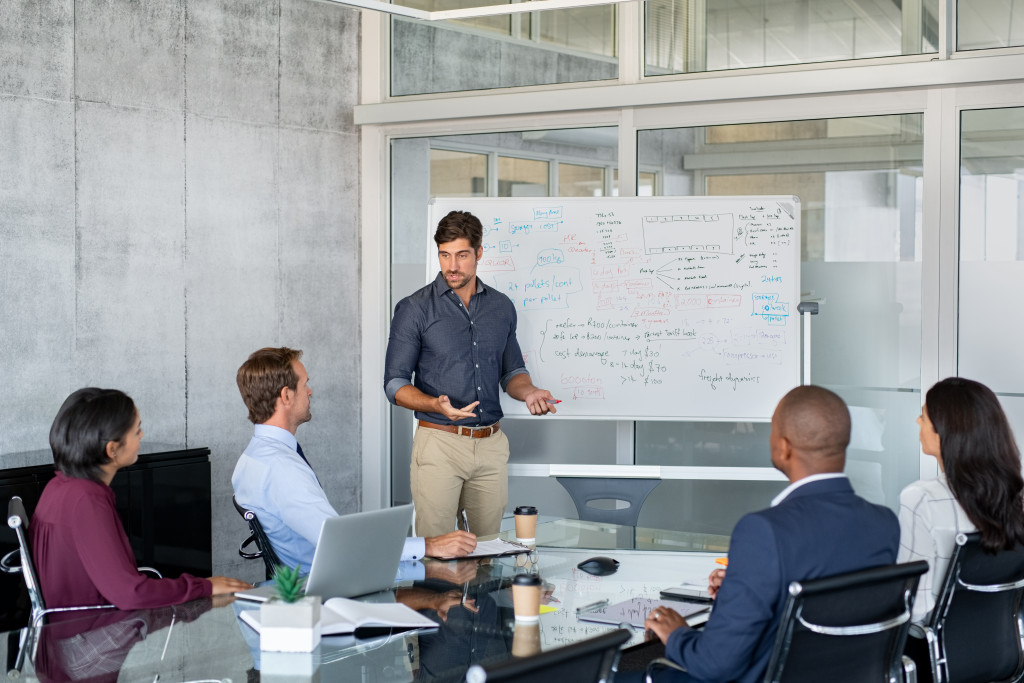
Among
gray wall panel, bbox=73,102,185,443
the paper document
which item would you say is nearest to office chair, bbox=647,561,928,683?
the paper document

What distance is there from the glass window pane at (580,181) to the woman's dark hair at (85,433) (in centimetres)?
317

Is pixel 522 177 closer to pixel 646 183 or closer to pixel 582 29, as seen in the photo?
pixel 646 183

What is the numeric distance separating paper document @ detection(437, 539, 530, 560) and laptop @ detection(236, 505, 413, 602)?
43cm

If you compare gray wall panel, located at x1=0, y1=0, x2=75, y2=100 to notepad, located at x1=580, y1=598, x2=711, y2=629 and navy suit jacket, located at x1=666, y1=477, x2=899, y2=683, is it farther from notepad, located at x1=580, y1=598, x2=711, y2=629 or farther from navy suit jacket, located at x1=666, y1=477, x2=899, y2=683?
navy suit jacket, located at x1=666, y1=477, x2=899, y2=683

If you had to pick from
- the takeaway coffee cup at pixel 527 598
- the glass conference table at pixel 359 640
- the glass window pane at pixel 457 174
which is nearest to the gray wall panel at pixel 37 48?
the glass window pane at pixel 457 174

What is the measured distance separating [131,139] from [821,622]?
13.5ft

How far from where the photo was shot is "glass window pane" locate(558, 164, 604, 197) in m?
5.33

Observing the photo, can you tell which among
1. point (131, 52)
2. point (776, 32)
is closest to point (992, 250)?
point (776, 32)

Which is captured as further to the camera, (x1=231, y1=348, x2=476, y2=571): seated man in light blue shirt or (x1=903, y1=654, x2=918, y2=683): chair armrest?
(x1=231, y1=348, x2=476, y2=571): seated man in light blue shirt

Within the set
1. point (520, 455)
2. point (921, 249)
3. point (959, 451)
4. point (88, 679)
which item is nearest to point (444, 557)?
point (88, 679)

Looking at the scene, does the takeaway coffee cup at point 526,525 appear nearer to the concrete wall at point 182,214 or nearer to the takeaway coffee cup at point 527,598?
the takeaway coffee cup at point 527,598

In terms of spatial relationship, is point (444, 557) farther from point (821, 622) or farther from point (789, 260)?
point (789, 260)

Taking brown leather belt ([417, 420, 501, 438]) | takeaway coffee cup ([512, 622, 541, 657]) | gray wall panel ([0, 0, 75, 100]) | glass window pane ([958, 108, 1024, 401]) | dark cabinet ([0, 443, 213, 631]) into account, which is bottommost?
dark cabinet ([0, 443, 213, 631])

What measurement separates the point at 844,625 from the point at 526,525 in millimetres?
1221
